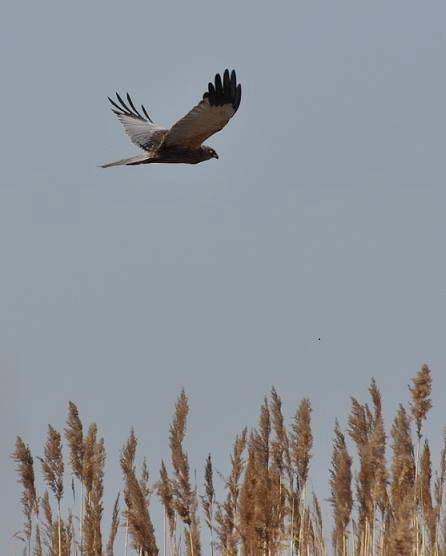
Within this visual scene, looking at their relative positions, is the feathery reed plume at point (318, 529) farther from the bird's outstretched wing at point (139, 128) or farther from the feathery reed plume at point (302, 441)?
the bird's outstretched wing at point (139, 128)

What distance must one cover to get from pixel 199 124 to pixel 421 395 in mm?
4442

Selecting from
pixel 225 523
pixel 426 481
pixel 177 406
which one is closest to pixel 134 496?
pixel 225 523

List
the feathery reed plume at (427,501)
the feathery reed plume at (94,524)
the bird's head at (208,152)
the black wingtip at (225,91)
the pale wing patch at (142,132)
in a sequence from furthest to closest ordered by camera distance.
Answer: the pale wing patch at (142,132) < the bird's head at (208,152) < the black wingtip at (225,91) < the feathery reed plume at (427,501) < the feathery reed plume at (94,524)

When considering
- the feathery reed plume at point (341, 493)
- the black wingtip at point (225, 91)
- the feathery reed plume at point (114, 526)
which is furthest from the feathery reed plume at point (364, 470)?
the black wingtip at point (225, 91)

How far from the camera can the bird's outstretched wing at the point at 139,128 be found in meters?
11.5

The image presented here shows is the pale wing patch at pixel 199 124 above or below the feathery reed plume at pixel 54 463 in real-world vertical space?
above

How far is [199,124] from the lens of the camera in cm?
1037

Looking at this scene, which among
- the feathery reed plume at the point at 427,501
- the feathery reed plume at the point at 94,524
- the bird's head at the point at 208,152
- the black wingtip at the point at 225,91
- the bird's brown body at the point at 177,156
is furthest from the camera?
the bird's head at the point at 208,152

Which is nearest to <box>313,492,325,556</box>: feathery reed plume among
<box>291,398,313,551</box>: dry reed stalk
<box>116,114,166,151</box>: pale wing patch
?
<box>291,398,313,551</box>: dry reed stalk

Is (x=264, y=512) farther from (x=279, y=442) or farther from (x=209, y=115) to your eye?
(x=209, y=115)

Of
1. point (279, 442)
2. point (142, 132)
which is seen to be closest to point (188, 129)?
point (142, 132)

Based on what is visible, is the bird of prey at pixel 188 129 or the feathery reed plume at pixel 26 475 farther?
the bird of prey at pixel 188 129

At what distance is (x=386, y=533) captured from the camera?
6.81 m

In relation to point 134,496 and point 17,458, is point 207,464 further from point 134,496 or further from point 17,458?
point 134,496
